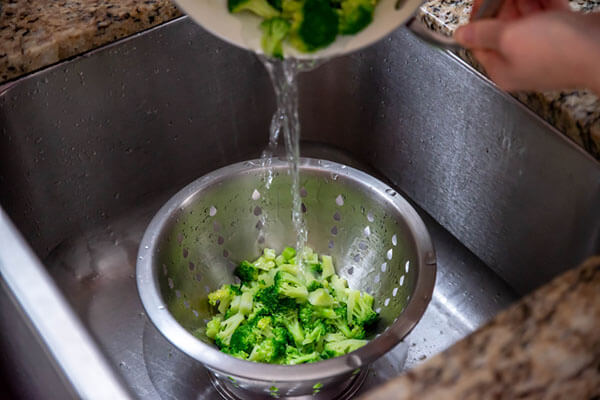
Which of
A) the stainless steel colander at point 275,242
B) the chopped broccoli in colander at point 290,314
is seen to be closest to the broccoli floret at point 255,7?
the stainless steel colander at point 275,242

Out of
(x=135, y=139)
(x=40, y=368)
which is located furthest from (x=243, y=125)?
(x=40, y=368)

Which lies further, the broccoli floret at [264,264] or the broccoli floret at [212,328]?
the broccoli floret at [264,264]

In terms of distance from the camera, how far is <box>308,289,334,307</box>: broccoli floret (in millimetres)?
1039

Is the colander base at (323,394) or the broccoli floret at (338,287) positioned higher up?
the broccoli floret at (338,287)

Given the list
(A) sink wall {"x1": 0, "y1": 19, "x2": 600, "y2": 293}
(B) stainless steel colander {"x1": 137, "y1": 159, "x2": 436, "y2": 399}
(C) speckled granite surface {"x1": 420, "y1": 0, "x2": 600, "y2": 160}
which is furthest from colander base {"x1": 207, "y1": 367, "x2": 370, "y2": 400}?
(C) speckled granite surface {"x1": 420, "y1": 0, "x2": 600, "y2": 160}

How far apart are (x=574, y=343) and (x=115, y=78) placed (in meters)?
0.85

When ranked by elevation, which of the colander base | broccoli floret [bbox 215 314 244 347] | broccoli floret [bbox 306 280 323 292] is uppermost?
broccoli floret [bbox 306 280 323 292]

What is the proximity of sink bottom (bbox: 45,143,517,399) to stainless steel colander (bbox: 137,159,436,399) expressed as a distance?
6 centimetres

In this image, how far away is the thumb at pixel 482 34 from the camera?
30.2 inches

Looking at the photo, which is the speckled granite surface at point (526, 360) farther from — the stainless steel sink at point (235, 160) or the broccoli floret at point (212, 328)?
the broccoli floret at point (212, 328)

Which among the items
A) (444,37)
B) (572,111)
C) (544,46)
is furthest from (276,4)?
(572,111)

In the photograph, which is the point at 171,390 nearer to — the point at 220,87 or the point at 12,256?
the point at 12,256

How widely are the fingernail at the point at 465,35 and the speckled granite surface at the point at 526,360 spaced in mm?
350

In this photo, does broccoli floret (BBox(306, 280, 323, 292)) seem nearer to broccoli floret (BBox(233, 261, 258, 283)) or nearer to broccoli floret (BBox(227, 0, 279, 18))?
broccoli floret (BBox(233, 261, 258, 283))
